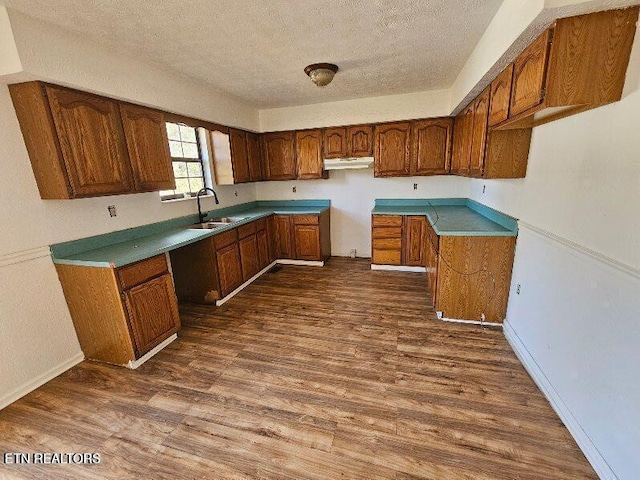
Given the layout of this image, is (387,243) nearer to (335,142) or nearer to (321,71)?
(335,142)

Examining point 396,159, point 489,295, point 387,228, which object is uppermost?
point 396,159

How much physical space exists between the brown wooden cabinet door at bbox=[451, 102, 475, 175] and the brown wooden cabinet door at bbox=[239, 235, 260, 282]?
9.01 feet

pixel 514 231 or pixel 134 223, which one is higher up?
pixel 134 223

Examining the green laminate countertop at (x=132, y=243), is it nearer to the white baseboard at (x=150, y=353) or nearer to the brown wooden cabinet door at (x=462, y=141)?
the white baseboard at (x=150, y=353)

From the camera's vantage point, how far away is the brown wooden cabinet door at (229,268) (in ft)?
10.5

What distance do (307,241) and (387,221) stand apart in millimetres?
1238

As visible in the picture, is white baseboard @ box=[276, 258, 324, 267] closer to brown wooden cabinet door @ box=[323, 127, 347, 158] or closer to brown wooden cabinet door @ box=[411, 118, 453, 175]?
brown wooden cabinet door @ box=[323, 127, 347, 158]

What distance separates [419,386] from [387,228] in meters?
2.37

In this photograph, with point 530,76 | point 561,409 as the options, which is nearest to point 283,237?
point 530,76

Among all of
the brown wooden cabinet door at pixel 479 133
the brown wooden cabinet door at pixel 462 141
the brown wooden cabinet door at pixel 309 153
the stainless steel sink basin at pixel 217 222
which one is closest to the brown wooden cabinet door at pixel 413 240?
the brown wooden cabinet door at pixel 462 141

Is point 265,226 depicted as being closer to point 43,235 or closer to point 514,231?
point 43,235

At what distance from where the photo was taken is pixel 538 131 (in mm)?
2004

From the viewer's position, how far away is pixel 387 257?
4039 millimetres

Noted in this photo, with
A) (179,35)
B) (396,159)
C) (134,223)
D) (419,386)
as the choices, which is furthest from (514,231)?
(134,223)
